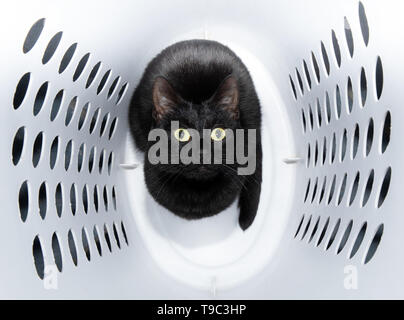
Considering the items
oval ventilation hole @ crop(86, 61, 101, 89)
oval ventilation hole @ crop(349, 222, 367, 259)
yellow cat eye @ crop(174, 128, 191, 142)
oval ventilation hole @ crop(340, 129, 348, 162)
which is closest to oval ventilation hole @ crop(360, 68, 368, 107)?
oval ventilation hole @ crop(340, 129, 348, 162)

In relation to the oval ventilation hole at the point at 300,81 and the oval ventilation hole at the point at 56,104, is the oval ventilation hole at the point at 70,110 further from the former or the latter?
the oval ventilation hole at the point at 300,81

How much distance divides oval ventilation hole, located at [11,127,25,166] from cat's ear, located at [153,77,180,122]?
26 centimetres

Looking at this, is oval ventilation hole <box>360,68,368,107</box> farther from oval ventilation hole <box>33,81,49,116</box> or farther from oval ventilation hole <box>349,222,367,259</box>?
oval ventilation hole <box>33,81,49,116</box>

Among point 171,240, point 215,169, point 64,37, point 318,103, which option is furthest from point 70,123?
point 318,103

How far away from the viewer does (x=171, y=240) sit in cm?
108

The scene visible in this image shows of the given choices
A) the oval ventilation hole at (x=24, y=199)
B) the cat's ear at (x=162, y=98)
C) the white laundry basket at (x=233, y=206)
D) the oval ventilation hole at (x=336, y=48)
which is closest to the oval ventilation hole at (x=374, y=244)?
the white laundry basket at (x=233, y=206)

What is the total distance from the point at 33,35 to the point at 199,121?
0.35 meters

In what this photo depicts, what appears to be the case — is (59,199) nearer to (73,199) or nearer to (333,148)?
(73,199)

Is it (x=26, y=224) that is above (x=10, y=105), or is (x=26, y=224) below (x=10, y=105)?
below

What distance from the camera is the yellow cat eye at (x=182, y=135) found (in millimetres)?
854

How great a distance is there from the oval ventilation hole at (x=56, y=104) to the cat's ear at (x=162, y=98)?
179 millimetres

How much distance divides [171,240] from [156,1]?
59 cm

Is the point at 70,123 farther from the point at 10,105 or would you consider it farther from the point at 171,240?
the point at 171,240

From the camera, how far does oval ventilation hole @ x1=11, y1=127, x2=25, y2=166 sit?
0.69 metres
